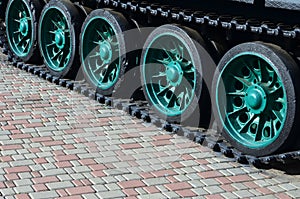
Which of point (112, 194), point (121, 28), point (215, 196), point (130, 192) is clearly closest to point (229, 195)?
point (215, 196)

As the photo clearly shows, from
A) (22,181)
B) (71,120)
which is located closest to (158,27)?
(71,120)

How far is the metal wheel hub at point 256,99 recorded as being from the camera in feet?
21.0

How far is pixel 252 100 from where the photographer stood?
6473mm

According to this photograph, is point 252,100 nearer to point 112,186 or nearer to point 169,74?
point 169,74

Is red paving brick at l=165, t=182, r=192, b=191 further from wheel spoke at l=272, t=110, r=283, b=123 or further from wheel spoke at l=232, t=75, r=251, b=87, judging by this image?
wheel spoke at l=232, t=75, r=251, b=87

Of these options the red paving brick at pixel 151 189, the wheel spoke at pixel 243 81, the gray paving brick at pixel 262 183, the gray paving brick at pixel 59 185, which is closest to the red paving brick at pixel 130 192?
the red paving brick at pixel 151 189

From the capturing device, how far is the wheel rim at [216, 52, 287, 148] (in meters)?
6.34

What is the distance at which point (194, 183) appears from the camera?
5.89 metres

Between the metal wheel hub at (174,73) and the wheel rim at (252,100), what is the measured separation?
0.68 meters

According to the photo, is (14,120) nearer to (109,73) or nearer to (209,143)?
(109,73)

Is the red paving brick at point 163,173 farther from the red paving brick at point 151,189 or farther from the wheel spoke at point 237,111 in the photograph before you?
the wheel spoke at point 237,111

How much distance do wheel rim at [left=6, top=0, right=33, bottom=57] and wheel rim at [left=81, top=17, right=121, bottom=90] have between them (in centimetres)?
139

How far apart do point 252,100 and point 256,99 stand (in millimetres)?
48

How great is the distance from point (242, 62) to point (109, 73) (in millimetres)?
2254
